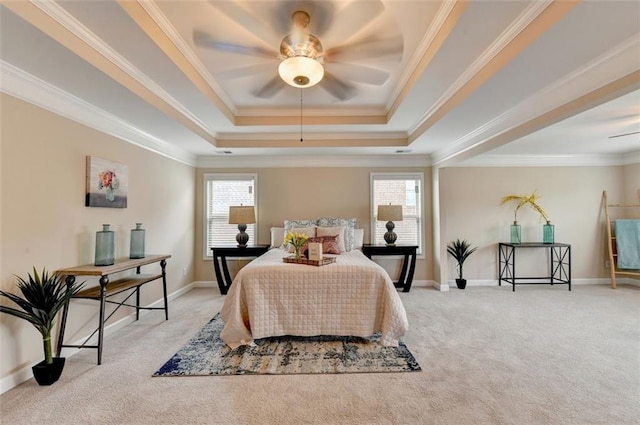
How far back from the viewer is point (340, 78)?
306 centimetres

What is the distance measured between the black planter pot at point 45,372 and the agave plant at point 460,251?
17.9ft

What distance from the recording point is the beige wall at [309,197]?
5.45 meters

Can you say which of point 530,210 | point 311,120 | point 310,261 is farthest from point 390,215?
point 530,210

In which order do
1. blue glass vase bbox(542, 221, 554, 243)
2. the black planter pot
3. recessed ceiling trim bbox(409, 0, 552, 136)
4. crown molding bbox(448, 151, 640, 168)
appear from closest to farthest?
recessed ceiling trim bbox(409, 0, 552, 136)
the black planter pot
blue glass vase bbox(542, 221, 554, 243)
crown molding bbox(448, 151, 640, 168)

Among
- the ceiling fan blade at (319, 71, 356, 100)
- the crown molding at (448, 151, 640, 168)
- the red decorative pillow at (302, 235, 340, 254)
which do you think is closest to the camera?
the ceiling fan blade at (319, 71, 356, 100)

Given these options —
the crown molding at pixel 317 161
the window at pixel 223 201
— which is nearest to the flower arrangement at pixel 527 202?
the crown molding at pixel 317 161

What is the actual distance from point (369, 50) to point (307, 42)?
1.87 feet

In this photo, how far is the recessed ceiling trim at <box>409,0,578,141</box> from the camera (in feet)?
5.47

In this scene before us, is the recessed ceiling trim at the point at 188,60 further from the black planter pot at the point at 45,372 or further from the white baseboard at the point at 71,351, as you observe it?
the white baseboard at the point at 71,351

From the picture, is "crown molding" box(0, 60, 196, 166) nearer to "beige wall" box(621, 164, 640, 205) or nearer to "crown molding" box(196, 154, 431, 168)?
"crown molding" box(196, 154, 431, 168)

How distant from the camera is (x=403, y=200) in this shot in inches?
217

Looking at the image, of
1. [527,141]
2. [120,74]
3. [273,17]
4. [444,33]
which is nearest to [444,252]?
[527,141]

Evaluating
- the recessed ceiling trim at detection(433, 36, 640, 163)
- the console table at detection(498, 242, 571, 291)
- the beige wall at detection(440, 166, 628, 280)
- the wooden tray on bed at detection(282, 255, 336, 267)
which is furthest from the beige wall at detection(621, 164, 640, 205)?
the wooden tray on bed at detection(282, 255, 336, 267)

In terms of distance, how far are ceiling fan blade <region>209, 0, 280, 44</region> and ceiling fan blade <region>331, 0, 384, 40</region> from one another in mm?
504
